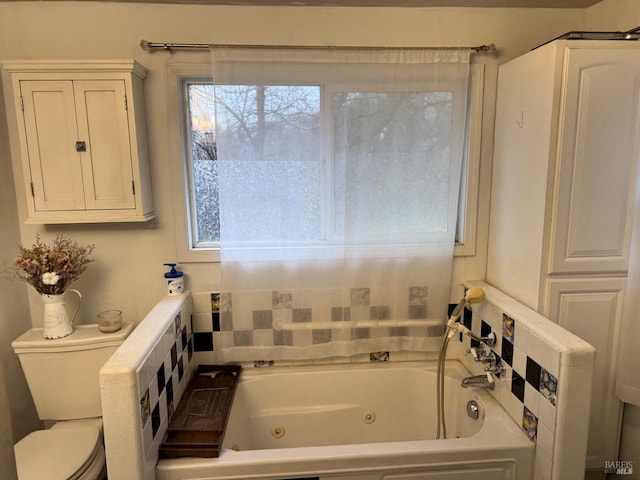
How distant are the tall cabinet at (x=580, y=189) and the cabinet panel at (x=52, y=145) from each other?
1.96 metres

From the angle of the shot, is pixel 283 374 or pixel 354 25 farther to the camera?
pixel 283 374

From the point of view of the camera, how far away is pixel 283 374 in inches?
82.1

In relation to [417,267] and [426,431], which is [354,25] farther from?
[426,431]

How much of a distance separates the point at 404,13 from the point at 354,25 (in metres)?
0.25

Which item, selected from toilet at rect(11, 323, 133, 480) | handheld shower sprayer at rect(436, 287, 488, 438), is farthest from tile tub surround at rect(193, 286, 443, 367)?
toilet at rect(11, 323, 133, 480)

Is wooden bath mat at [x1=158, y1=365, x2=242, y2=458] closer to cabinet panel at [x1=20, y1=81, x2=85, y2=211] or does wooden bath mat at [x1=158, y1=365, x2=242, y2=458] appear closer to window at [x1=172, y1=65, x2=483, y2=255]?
window at [x1=172, y1=65, x2=483, y2=255]

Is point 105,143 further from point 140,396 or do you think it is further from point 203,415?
point 203,415

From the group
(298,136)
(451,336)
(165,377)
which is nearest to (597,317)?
(451,336)

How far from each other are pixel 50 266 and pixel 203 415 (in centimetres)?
93

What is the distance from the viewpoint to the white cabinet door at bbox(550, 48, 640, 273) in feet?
5.14

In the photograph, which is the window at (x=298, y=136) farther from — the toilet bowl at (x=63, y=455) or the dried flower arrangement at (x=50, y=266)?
the toilet bowl at (x=63, y=455)

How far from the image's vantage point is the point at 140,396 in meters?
1.33

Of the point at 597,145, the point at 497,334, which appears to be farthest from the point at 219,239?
the point at 597,145

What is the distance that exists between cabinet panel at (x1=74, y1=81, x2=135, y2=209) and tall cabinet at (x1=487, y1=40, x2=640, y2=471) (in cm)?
175
